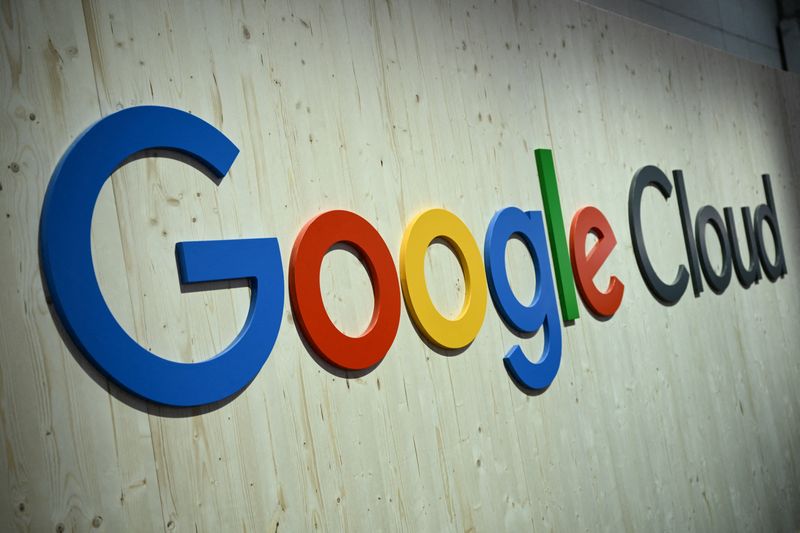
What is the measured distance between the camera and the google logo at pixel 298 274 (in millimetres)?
1681

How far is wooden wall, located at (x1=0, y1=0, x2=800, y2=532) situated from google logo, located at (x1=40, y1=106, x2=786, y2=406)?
1.5 inches

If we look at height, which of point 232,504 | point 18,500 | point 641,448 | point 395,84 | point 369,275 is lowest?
point 641,448

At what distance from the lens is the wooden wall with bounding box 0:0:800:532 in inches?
65.8

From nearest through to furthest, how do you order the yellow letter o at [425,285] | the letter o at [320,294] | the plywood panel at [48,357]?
the plywood panel at [48,357] → the letter o at [320,294] → the yellow letter o at [425,285]

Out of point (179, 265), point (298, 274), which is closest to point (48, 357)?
point (179, 265)

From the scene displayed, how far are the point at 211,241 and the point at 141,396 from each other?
1.35 feet

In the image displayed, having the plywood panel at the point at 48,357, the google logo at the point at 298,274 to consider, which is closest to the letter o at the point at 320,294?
the google logo at the point at 298,274

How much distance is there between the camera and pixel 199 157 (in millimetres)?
1928

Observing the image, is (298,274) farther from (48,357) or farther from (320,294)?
(48,357)

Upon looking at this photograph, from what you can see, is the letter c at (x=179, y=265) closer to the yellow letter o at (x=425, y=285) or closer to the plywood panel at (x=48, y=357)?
the plywood panel at (x=48, y=357)

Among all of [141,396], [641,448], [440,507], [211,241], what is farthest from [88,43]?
[641,448]

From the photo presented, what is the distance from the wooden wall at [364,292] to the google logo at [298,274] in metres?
0.04

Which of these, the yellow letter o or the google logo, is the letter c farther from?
the yellow letter o

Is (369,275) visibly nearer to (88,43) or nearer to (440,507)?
(440,507)
